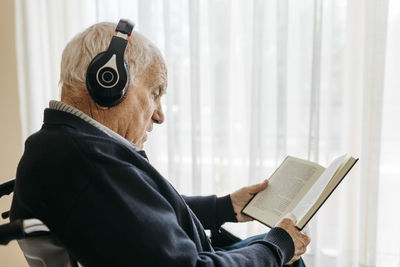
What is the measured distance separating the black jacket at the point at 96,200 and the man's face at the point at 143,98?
0.12 metres

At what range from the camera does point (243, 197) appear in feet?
3.70

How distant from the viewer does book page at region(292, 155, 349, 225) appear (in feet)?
2.89

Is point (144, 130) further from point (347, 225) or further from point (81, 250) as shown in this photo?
point (347, 225)

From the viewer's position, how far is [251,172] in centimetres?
162

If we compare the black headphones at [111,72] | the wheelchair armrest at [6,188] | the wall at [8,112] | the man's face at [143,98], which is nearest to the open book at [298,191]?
the man's face at [143,98]

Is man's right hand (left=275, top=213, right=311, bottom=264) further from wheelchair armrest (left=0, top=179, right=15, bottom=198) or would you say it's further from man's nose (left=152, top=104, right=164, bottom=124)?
wheelchair armrest (left=0, top=179, right=15, bottom=198)

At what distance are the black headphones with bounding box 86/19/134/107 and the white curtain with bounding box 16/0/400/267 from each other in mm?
908

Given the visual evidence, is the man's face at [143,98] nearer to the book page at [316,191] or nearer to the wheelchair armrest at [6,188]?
the wheelchair armrest at [6,188]

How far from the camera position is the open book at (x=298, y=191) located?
872mm

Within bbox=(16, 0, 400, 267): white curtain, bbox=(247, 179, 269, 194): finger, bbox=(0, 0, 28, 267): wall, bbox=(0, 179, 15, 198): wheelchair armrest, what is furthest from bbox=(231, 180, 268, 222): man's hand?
bbox=(0, 0, 28, 267): wall

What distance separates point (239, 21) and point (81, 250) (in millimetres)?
1253

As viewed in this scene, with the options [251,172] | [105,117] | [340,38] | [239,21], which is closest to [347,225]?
[251,172]

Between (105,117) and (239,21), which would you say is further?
(239,21)

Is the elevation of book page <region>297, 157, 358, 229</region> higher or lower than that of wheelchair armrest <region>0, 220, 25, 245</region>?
lower
